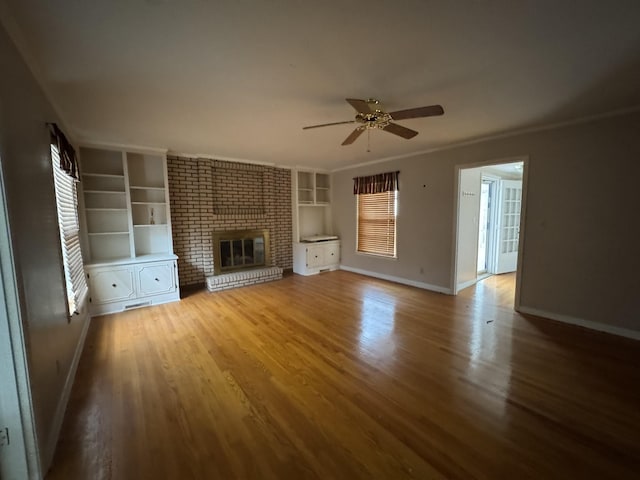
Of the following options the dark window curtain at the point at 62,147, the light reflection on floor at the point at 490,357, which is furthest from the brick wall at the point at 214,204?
the light reflection on floor at the point at 490,357

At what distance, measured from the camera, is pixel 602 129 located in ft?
9.91

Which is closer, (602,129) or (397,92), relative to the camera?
(397,92)

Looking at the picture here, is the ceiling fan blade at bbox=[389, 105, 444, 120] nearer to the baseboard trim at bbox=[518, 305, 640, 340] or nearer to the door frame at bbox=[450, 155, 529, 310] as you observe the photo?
the door frame at bbox=[450, 155, 529, 310]

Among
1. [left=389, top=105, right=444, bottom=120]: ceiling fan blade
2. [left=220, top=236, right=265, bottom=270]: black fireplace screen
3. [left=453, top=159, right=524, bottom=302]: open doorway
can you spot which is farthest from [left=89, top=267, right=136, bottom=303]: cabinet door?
[left=453, top=159, right=524, bottom=302]: open doorway

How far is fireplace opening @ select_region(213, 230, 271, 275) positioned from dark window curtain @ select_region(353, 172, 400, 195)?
224 centimetres

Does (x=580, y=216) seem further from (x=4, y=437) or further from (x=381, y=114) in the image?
(x=4, y=437)

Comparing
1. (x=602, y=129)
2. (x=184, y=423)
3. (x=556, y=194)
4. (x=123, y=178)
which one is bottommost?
(x=184, y=423)

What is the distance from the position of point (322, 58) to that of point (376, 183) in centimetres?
381

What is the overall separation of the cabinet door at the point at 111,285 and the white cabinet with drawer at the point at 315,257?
3183 millimetres

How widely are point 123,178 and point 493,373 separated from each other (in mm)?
5445

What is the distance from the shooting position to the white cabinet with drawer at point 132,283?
377 cm

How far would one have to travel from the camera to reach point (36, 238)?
1.82 m

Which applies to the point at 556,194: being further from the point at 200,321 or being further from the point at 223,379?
the point at 200,321

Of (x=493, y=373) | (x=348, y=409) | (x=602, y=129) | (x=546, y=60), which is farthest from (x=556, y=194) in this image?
(x=348, y=409)
